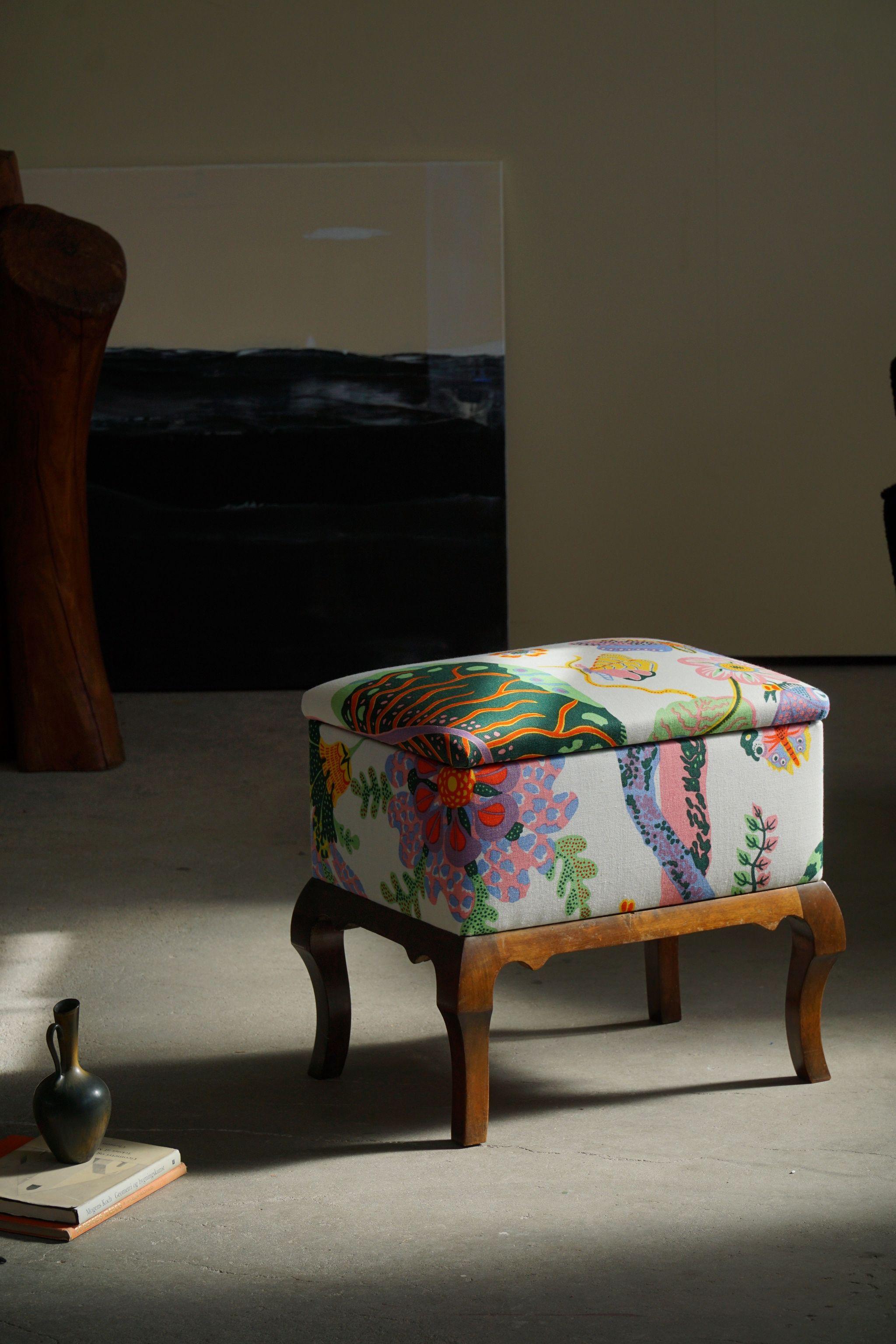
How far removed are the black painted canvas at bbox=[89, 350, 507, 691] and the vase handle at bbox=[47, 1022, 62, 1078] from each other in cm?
304

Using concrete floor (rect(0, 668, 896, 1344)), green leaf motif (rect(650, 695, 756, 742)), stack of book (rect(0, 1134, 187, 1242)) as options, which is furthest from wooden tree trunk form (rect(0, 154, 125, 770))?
green leaf motif (rect(650, 695, 756, 742))

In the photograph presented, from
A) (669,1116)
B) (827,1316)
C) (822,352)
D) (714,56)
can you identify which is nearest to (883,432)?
(822,352)

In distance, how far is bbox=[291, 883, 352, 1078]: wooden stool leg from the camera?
1830mm

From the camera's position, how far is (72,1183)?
4.94 ft

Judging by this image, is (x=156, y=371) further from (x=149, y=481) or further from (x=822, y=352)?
(x=822, y=352)

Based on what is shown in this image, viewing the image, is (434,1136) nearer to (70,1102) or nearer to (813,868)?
(70,1102)

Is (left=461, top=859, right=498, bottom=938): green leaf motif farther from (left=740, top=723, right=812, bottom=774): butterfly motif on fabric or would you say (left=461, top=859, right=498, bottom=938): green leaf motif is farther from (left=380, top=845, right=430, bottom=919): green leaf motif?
(left=740, top=723, right=812, bottom=774): butterfly motif on fabric

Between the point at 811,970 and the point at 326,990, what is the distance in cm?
57

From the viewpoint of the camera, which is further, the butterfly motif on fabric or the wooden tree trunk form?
the wooden tree trunk form

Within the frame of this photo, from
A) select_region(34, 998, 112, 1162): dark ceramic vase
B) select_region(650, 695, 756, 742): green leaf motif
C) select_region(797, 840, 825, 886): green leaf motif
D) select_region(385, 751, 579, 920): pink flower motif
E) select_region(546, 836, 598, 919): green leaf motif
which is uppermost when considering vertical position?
select_region(650, 695, 756, 742): green leaf motif

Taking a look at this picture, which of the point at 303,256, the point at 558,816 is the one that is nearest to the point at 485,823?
the point at 558,816

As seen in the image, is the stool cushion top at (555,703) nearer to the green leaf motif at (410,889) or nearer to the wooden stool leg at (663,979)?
the green leaf motif at (410,889)

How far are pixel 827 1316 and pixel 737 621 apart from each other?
3.53m

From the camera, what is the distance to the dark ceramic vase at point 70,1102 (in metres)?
1.51
